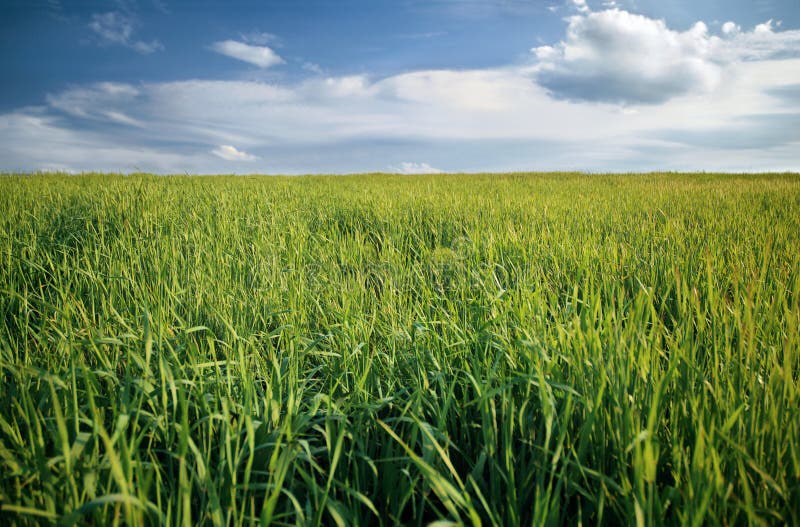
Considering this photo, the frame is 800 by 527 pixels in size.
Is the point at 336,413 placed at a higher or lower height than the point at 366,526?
higher

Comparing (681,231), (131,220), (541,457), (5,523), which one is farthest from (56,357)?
(681,231)

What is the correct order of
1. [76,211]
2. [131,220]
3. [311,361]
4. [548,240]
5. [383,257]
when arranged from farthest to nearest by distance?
[76,211], [131,220], [548,240], [383,257], [311,361]

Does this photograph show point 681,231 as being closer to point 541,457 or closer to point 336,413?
point 541,457

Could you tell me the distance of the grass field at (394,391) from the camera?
2.80 ft

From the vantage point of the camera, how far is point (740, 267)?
8.18 ft

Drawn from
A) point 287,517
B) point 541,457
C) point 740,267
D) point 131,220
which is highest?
point 131,220

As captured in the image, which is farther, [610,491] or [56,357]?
[56,357]

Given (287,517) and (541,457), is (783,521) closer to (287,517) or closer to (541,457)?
(541,457)

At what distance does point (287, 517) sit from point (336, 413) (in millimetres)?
256

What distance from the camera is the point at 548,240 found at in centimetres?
306

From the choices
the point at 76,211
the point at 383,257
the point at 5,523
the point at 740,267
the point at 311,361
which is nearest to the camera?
the point at 5,523

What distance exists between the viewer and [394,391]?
53.7 inches

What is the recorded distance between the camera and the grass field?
2.80 feet

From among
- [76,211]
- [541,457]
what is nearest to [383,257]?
[541,457]
